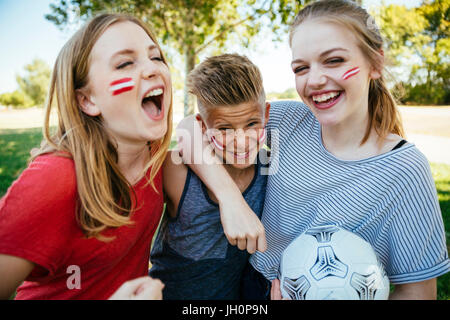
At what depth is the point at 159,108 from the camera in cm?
203

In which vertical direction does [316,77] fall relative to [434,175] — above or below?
above

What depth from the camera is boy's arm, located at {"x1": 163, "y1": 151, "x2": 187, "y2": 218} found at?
2.16 meters

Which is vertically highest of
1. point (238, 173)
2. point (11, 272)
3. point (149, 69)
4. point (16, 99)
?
point (16, 99)

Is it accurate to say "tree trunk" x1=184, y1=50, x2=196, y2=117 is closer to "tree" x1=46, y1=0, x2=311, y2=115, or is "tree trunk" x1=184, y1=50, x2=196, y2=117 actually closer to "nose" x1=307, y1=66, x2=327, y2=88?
"tree" x1=46, y1=0, x2=311, y2=115

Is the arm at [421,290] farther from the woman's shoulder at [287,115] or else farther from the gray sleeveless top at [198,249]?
the woman's shoulder at [287,115]

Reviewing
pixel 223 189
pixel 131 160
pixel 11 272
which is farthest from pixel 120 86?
pixel 11 272

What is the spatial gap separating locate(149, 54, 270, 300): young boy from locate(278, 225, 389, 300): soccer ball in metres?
0.58

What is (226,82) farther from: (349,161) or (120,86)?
(349,161)

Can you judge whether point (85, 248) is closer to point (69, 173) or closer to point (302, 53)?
point (69, 173)

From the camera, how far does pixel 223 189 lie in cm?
199

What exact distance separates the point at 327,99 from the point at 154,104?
1.07m

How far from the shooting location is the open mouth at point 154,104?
1903 mm

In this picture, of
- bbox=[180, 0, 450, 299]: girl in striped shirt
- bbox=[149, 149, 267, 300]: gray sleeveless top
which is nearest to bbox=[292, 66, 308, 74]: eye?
bbox=[180, 0, 450, 299]: girl in striped shirt
